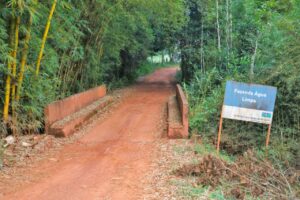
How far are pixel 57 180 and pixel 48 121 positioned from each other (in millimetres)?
2488

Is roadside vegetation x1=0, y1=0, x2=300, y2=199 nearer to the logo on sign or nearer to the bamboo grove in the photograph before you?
the bamboo grove

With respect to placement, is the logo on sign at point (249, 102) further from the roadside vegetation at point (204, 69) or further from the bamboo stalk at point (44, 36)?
the bamboo stalk at point (44, 36)

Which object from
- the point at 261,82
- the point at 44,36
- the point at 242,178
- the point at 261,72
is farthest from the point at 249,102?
the point at 44,36

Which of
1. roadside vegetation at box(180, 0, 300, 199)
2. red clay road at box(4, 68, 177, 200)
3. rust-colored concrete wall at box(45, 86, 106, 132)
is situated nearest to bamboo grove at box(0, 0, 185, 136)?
rust-colored concrete wall at box(45, 86, 106, 132)

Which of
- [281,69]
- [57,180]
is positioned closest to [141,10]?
[281,69]

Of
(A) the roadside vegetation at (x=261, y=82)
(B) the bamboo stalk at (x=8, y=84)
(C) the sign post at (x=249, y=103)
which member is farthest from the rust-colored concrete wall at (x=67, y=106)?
(C) the sign post at (x=249, y=103)

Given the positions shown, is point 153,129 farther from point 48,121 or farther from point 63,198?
point 63,198

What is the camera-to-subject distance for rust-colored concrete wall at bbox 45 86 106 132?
22.4 ft

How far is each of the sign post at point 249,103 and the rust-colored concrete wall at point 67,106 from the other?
3091 mm

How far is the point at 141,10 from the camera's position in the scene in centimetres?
1255

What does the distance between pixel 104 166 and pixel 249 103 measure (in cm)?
256

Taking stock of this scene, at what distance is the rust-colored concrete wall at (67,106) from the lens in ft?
22.4

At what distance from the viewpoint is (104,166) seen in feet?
16.6

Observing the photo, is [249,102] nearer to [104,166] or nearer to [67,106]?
[104,166]
